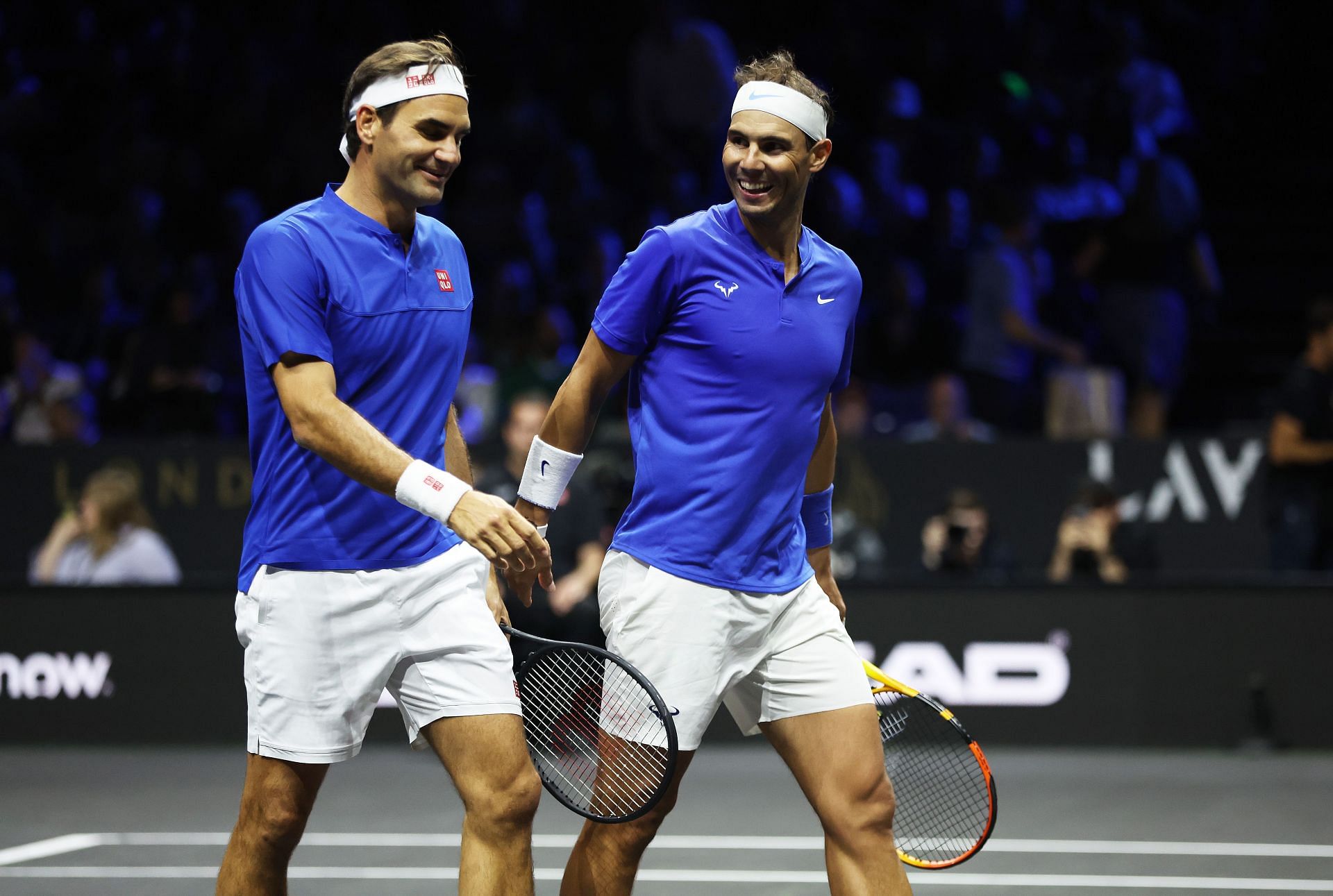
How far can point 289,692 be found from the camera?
141 inches

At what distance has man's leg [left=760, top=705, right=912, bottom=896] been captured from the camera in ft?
11.9

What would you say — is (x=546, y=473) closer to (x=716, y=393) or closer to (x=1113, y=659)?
(x=716, y=393)

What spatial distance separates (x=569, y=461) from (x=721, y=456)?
332 mm

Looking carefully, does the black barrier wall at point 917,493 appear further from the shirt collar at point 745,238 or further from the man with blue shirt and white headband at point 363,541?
Result: the man with blue shirt and white headband at point 363,541

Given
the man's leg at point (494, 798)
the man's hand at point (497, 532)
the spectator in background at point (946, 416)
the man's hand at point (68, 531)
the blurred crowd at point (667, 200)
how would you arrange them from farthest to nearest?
the blurred crowd at point (667, 200) < the spectator in background at point (946, 416) < the man's hand at point (68, 531) < the man's leg at point (494, 798) < the man's hand at point (497, 532)

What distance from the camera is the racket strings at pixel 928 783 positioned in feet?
13.9

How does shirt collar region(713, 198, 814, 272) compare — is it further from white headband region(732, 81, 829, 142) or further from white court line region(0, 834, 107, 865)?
white court line region(0, 834, 107, 865)

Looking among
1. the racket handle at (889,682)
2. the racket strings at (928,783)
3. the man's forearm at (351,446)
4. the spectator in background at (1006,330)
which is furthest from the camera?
the spectator in background at (1006,330)

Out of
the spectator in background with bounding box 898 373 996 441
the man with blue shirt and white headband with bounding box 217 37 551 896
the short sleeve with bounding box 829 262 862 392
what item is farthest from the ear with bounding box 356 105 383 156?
the spectator in background with bounding box 898 373 996 441

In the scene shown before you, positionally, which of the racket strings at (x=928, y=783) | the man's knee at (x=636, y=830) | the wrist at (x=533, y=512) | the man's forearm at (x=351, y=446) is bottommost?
the racket strings at (x=928, y=783)

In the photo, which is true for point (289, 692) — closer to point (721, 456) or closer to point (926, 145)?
point (721, 456)

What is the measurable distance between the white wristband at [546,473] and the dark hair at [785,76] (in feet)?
2.77

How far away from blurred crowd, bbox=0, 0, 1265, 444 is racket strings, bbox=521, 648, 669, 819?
611 cm

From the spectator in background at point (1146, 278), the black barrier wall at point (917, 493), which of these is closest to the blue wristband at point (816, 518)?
the black barrier wall at point (917, 493)
